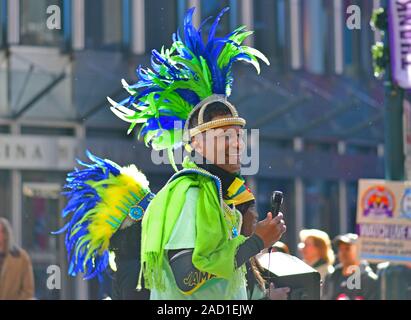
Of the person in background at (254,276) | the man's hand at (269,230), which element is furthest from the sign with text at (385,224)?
the man's hand at (269,230)

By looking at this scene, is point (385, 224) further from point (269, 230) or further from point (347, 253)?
point (269, 230)

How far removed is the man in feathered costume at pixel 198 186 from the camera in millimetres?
4633

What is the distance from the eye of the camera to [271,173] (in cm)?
1692

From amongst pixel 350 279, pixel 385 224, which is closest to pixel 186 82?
pixel 350 279

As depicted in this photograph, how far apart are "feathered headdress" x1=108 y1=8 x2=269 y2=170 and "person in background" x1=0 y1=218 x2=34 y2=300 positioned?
5.47 m

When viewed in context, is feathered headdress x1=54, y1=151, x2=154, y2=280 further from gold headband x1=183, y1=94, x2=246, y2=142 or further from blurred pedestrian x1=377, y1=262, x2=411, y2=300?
blurred pedestrian x1=377, y1=262, x2=411, y2=300

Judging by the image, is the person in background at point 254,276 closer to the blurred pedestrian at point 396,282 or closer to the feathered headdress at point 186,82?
the feathered headdress at point 186,82

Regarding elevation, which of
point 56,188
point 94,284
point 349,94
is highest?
point 349,94

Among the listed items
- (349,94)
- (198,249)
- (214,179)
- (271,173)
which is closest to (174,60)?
(214,179)

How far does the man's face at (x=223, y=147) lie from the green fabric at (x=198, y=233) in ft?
0.44

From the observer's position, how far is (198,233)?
4613 mm

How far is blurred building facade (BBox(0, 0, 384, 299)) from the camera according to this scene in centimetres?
1480
